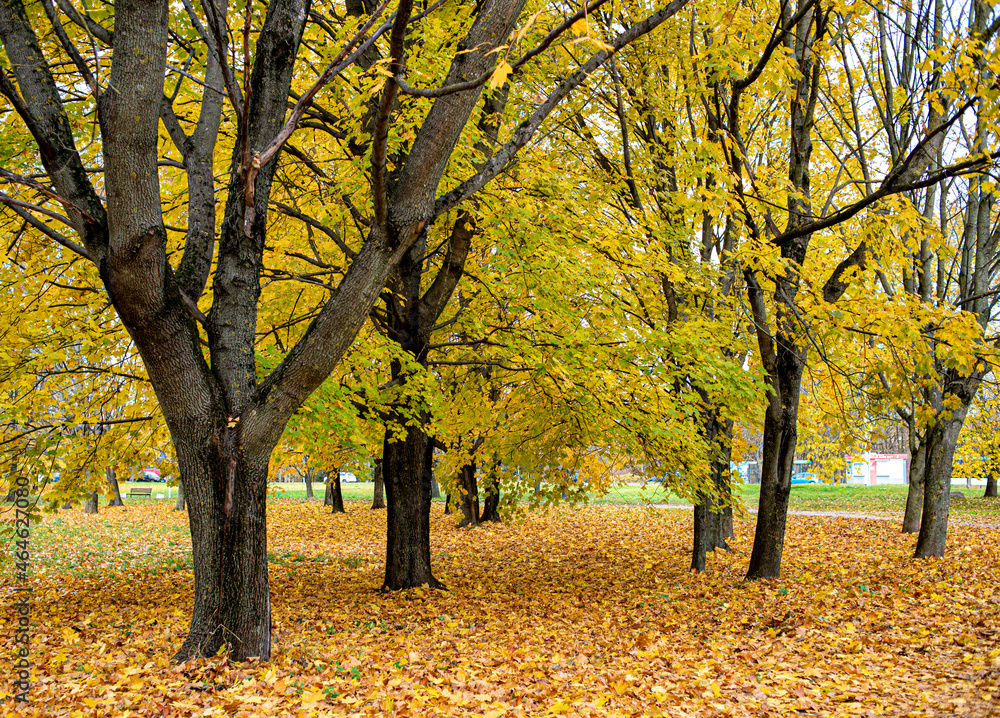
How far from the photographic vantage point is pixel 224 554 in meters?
4.93

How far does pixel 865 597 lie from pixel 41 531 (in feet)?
60.9

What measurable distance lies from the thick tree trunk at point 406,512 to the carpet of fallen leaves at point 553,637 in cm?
33

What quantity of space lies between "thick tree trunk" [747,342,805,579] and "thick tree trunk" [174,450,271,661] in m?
6.44

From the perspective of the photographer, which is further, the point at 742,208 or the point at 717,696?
the point at 742,208

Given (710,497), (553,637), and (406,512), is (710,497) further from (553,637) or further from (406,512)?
(406,512)

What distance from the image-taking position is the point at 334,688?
4707 mm

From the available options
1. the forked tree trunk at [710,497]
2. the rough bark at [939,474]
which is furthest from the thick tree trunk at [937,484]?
the forked tree trunk at [710,497]

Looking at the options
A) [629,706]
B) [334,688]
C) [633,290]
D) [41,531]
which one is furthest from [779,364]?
[41,531]

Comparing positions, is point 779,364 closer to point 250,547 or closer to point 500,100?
point 500,100

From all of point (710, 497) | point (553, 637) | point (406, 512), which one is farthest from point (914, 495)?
point (406, 512)

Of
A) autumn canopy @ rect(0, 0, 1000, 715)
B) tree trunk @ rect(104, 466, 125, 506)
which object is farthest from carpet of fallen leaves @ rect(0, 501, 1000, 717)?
tree trunk @ rect(104, 466, 125, 506)

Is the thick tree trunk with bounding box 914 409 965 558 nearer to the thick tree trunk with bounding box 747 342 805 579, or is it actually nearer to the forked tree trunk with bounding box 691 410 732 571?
the thick tree trunk with bounding box 747 342 805 579

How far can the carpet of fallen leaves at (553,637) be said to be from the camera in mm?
4477

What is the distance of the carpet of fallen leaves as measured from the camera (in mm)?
4477
